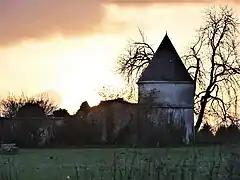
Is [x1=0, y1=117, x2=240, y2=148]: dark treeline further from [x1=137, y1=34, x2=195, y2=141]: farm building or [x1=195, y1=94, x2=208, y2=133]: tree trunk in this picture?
[x1=195, y1=94, x2=208, y2=133]: tree trunk

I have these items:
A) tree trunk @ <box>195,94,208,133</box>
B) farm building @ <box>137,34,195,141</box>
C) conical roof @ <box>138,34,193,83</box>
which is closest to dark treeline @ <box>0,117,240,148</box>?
farm building @ <box>137,34,195,141</box>

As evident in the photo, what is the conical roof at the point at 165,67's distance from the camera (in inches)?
2292

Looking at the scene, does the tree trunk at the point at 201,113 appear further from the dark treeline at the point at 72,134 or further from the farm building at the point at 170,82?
the dark treeline at the point at 72,134

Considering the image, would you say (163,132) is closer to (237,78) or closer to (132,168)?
(237,78)

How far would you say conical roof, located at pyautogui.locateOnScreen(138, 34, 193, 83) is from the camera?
5822 centimetres

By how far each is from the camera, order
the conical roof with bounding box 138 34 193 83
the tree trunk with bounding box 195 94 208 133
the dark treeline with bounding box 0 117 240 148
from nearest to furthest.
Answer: the dark treeline with bounding box 0 117 240 148
the tree trunk with bounding box 195 94 208 133
the conical roof with bounding box 138 34 193 83

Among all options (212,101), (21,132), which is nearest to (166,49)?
(212,101)

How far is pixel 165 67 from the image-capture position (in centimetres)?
5950

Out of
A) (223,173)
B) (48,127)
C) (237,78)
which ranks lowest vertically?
(223,173)

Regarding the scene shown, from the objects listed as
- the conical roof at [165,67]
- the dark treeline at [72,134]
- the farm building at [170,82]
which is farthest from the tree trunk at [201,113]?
the dark treeline at [72,134]

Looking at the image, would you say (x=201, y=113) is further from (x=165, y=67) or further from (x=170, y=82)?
(x=165, y=67)

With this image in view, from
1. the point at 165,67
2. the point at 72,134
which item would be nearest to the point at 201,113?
the point at 165,67

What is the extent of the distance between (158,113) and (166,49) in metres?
13.3

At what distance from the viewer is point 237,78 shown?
5534 centimetres
